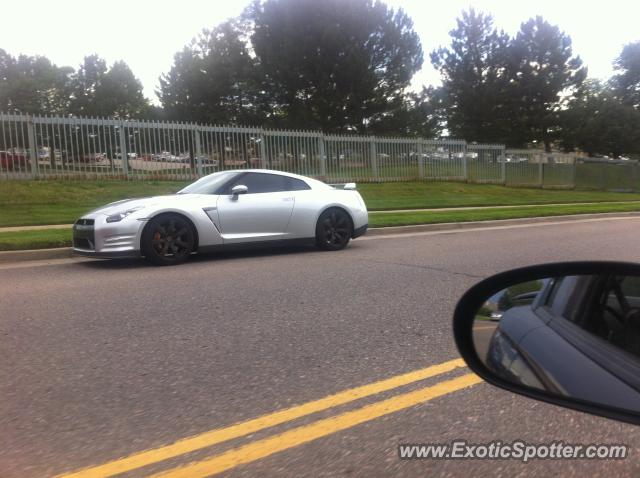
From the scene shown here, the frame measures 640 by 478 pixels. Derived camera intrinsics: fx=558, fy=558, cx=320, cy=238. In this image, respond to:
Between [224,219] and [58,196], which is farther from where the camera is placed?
[58,196]

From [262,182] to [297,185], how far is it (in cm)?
66

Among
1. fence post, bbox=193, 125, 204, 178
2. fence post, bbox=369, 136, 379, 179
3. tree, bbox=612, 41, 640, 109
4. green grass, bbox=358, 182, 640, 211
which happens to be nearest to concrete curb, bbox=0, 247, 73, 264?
green grass, bbox=358, 182, 640, 211

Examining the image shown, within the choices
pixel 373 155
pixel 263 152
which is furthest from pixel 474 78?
pixel 263 152

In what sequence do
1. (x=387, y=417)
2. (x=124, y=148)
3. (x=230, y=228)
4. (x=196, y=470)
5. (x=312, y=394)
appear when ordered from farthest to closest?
(x=124, y=148) < (x=230, y=228) < (x=312, y=394) < (x=387, y=417) < (x=196, y=470)

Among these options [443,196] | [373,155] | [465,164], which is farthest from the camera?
[465,164]

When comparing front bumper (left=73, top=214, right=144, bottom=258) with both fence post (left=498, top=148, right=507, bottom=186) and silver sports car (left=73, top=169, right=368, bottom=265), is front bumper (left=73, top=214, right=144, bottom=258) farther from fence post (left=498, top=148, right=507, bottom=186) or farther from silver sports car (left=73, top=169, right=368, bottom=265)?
fence post (left=498, top=148, right=507, bottom=186)

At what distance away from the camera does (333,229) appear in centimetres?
955

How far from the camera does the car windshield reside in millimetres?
8555

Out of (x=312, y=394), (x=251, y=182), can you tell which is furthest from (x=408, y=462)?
(x=251, y=182)

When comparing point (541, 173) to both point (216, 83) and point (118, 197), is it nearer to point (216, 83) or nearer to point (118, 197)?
point (118, 197)

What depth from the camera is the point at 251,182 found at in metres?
8.87

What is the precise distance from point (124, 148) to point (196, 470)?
1610 cm

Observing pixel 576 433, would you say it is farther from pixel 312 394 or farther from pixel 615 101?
pixel 615 101

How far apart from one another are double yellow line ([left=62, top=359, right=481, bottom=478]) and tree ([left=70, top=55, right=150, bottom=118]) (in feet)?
A: 231
